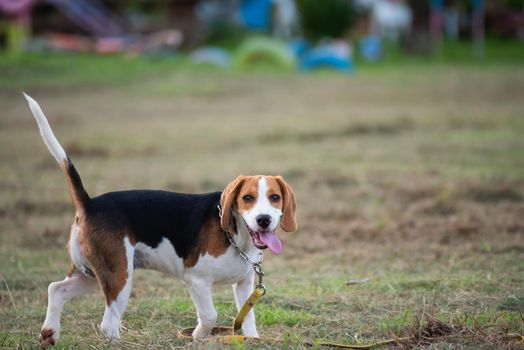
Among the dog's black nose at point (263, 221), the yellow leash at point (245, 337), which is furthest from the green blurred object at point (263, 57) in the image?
the dog's black nose at point (263, 221)

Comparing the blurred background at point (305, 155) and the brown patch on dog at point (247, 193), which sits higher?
the brown patch on dog at point (247, 193)

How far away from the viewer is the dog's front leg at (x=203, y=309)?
17.0 feet

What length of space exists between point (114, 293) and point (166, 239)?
483 mm

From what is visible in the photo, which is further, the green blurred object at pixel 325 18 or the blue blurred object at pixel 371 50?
the green blurred object at pixel 325 18

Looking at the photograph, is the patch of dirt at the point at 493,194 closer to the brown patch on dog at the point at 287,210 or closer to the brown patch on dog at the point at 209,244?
the brown patch on dog at the point at 287,210

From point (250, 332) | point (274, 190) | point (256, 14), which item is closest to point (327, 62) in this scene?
point (256, 14)

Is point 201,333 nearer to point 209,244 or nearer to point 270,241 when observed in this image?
point 209,244

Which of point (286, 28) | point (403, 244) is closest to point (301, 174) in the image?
point (403, 244)

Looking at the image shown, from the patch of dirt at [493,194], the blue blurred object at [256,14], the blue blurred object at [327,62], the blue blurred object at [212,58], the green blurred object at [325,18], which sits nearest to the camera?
the patch of dirt at [493,194]

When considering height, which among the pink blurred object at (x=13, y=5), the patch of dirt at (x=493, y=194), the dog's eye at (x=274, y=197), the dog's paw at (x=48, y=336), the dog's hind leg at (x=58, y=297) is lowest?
the patch of dirt at (x=493, y=194)

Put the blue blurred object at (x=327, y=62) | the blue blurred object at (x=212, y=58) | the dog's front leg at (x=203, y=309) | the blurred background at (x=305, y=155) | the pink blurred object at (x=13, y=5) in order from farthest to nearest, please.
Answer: the pink blurred object at (x=13, y=5) < the blue blurred object at (x=212, y=58) < the blue blurred object at (x=327, y=62) < the blurred background at (x=305, y=155) < the dog's front leg at (x=203, y=309)

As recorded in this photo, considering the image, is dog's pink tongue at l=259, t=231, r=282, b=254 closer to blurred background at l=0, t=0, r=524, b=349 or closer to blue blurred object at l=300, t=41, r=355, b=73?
blurred background at l=0, t=0, r=524, b=349

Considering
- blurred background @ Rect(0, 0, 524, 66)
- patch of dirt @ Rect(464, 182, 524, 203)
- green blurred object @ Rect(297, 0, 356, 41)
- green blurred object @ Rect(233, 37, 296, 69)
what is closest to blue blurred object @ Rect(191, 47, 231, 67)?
blurred background @ Rect(0, 0, 524, 66)

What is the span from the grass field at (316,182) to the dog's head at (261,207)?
0.64 metres
